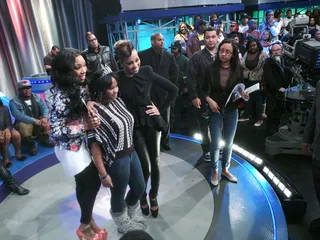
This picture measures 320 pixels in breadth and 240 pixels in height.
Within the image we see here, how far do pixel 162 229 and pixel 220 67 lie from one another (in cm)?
137

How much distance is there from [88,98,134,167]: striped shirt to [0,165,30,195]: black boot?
1544 mm

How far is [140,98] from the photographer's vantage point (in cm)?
175

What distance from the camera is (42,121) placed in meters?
3.38

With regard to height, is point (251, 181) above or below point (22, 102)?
below

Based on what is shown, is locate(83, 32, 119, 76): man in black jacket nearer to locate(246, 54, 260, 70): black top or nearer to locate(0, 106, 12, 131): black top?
locate(0, 106, 12, 131): black top

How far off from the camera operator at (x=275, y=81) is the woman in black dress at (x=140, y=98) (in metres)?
2.14

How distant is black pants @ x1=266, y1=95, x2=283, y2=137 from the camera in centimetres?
356

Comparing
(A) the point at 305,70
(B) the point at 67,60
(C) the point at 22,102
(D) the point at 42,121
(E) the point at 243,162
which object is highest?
(B) the point at 67,60

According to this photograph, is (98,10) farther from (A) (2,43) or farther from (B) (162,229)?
(B) (162,229)

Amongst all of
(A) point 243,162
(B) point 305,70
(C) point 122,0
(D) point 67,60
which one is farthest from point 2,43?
(B) point 305,70

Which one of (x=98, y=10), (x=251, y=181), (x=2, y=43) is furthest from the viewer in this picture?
(x=98, y=10)

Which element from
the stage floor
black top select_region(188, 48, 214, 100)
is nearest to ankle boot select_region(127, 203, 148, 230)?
the stage floor

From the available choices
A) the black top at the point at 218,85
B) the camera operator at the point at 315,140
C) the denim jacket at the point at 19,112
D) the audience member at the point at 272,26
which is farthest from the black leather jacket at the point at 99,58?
the audience member at the point at 272,26

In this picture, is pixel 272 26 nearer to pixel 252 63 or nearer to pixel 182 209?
pixel 252 63
